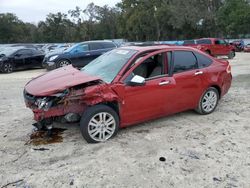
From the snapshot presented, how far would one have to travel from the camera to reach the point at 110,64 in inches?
218

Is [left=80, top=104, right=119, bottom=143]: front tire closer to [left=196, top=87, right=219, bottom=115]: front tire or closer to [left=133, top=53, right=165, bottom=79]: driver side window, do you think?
[left=133, top=53, right=165, bottom=79]: driver side window

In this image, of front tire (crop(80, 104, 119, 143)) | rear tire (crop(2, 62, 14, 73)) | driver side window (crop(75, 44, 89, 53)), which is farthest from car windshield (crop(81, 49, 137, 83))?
rear tire (crop(2, 62, 14, 73))

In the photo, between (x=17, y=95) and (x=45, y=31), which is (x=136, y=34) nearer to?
(x=45, y=31)

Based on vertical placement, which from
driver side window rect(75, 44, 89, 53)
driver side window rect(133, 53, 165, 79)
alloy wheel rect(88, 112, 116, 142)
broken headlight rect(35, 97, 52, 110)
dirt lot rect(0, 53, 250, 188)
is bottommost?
dirt lot rect(0, 53, 250, 188)

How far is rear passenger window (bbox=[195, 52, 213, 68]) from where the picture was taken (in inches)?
241

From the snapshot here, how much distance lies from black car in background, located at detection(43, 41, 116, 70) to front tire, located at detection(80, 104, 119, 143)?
387 inches

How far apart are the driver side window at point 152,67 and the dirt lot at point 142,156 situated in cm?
96

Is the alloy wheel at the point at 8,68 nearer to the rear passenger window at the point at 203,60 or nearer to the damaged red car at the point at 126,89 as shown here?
the damaged red car at the point at 126,89

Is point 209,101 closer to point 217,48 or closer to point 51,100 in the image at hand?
point 51,100

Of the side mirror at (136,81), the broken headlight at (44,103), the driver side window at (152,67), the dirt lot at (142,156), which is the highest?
the driver side window at (152,67)

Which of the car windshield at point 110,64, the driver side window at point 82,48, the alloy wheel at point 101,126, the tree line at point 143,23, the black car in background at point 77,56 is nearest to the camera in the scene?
the alloy wheel at point 101,126

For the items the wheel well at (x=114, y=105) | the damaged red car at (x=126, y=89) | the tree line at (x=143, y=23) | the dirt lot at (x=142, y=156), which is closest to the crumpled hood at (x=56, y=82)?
the damaged red car at (x=126, y=89)

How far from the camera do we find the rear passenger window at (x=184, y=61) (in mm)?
5715

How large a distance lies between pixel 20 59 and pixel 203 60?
12.1m
